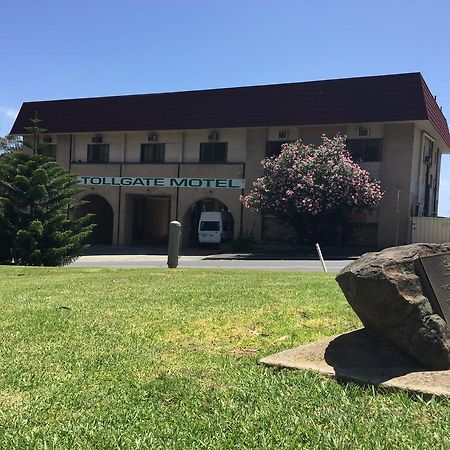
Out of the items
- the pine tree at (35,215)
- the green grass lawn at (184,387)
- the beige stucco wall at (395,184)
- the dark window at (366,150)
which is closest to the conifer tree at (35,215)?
the pine tree at (35,215)

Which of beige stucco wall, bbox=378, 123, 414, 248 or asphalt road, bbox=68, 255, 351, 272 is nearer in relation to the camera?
asphalt road, bbox=68, 255, 351, 272

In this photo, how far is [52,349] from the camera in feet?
19.0

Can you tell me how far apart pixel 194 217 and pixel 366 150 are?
14.0 metres

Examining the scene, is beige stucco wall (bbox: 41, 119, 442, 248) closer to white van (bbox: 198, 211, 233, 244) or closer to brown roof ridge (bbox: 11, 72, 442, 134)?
→ white van (bbox: 198, 211, 233, 244)

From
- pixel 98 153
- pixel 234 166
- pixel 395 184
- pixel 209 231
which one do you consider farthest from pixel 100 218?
pixel 395 184

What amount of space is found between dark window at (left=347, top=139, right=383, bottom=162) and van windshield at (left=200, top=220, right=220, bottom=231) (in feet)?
32.3

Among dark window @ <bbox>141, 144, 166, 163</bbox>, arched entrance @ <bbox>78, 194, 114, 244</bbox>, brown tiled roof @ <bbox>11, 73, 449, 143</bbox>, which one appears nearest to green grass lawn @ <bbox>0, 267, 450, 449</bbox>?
brown tiled roof @ <bbox>11, 73, 449, 143</bbox>

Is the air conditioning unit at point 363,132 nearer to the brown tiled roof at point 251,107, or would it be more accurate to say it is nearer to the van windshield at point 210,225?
the brown tiled roof at point 251,107

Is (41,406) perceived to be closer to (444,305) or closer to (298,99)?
(444,305)

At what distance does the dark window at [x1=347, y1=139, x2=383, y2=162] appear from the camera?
34000 mm

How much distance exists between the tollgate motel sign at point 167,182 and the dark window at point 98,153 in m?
1.51

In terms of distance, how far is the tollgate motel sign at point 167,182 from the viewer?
37.7 meters

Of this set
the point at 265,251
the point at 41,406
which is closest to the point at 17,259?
the point at 265,251

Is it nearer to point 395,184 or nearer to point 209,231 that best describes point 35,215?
point 209,231
